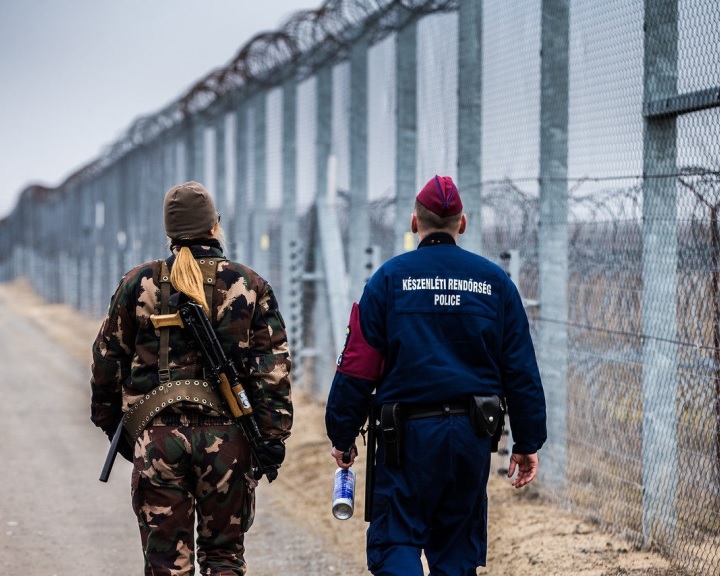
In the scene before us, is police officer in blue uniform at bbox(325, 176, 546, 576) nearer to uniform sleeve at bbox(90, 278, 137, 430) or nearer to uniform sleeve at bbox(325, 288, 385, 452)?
uniform sleeve at bbox(325, 288, 385, 452)

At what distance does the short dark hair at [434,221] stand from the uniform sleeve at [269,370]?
0.62 meters

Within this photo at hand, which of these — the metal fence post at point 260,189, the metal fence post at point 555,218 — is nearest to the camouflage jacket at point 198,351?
the metal fence post at point 555,218

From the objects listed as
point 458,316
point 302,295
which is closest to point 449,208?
point 458,316

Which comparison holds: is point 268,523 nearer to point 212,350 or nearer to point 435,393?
point 212,350

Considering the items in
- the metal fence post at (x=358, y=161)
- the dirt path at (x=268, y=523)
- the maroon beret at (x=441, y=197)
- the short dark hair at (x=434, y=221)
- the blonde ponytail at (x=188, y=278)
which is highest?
the metal fence post at (x=358, y=161)

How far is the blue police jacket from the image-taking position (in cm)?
379

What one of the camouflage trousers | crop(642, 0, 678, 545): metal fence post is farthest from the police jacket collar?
crop(642, 0, 678, 545): metal fence post

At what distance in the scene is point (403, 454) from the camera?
12.4 feet

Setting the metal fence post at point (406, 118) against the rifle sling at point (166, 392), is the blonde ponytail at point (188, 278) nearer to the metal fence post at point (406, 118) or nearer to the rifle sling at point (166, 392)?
the rifle sling at point (166, 392)

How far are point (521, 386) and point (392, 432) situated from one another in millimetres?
473

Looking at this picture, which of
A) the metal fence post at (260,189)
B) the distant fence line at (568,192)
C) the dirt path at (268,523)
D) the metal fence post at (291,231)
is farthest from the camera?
the metal fence post at (260,189)

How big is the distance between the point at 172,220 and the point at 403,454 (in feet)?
3.96

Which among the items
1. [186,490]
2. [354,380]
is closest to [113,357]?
[186,490]

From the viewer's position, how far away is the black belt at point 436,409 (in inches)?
148
